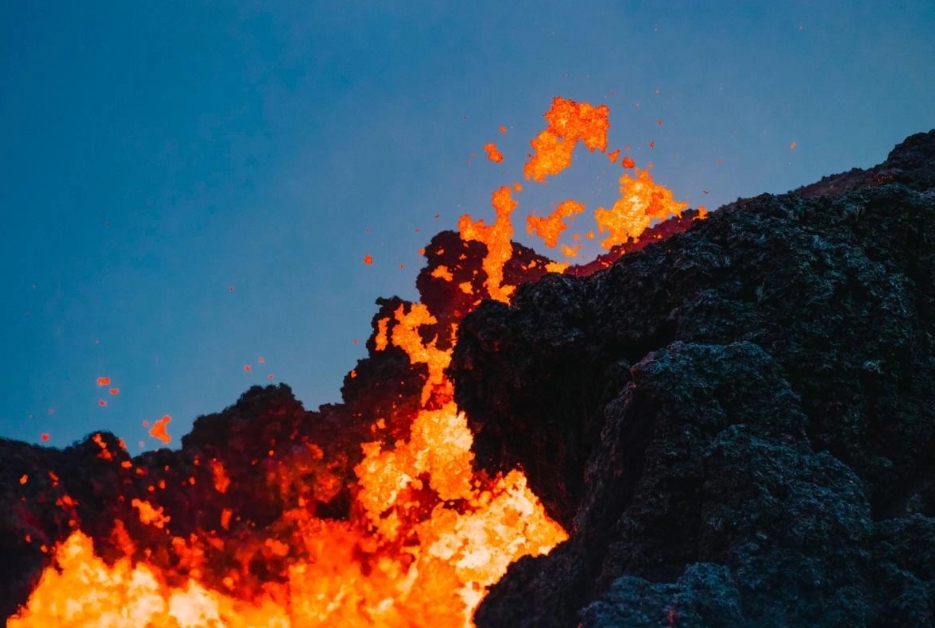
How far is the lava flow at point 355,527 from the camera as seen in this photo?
76.2 ft

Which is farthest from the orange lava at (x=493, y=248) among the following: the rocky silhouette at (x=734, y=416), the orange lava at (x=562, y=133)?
the rocky silhouette at (x=734, y=416)

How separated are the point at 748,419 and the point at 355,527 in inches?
921

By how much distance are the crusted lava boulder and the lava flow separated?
38.8ft

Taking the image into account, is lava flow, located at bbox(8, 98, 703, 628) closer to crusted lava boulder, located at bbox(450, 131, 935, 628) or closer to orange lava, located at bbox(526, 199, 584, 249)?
orange lava, located at bbox(526, 199, 584, 249)

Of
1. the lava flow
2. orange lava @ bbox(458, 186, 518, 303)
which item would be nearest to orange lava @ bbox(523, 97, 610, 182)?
the lava flow

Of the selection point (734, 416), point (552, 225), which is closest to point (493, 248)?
point (552, 225)

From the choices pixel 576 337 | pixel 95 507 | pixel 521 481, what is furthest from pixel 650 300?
pixel 95 507

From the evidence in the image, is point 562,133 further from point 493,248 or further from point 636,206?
point 493,248

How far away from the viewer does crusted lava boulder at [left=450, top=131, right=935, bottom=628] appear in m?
6.07

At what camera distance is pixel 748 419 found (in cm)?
744

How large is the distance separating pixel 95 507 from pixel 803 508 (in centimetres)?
2935

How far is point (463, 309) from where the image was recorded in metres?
34.3

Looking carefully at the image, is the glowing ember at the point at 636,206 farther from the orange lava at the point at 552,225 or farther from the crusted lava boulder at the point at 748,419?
the crusted lava boulder at the point at 748,419

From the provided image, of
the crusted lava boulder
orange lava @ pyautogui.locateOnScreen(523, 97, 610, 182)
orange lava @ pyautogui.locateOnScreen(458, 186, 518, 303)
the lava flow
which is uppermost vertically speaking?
orange lava @ pyautogui.locateOnScreen(458, 186, 518, 303)
